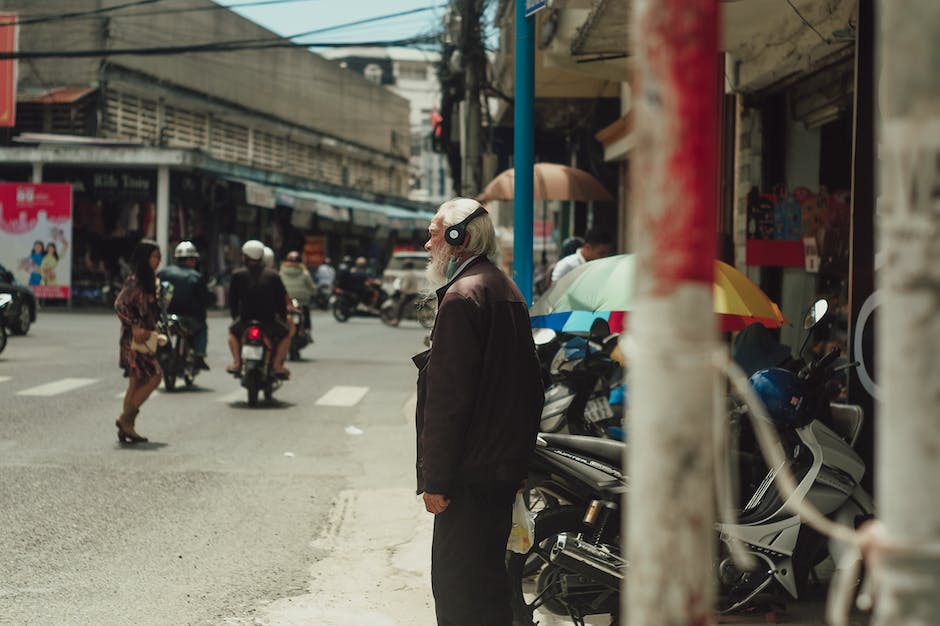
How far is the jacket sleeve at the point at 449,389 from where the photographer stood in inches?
159

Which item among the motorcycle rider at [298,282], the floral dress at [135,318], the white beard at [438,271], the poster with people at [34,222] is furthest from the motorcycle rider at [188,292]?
the poster with people at [34,222]

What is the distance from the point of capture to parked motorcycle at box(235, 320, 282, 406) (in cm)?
1337

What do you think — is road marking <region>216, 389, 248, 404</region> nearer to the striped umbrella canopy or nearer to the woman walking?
the woman walking

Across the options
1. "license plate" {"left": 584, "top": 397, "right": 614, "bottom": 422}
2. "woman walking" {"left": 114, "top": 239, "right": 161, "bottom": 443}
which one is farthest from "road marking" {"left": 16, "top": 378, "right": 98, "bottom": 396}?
"license plate" {"left": 584, "top": 397, "right": 614, "bottom": 422}

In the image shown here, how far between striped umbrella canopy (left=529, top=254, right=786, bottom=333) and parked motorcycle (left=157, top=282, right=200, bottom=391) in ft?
28.0

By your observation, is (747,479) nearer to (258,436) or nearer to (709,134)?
(709,134)

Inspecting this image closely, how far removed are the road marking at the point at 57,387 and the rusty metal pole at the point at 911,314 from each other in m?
13.1

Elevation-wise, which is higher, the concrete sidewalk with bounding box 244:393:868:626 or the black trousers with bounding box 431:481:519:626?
the black trousers with bounding box 431:481:519:626

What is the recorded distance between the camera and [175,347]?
1475 centimetres

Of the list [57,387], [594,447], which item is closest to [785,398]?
[594,447]

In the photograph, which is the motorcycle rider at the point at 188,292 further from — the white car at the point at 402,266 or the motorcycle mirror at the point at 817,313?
the white car at the point at 402,266

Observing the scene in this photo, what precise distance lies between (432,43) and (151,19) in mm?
17341

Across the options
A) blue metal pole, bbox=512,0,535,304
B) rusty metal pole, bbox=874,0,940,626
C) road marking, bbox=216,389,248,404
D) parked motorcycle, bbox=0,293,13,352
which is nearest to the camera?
rusty metal pole, bbox=874,0,940,626

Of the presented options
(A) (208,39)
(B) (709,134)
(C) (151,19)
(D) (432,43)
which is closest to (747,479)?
(B) (709,134)
